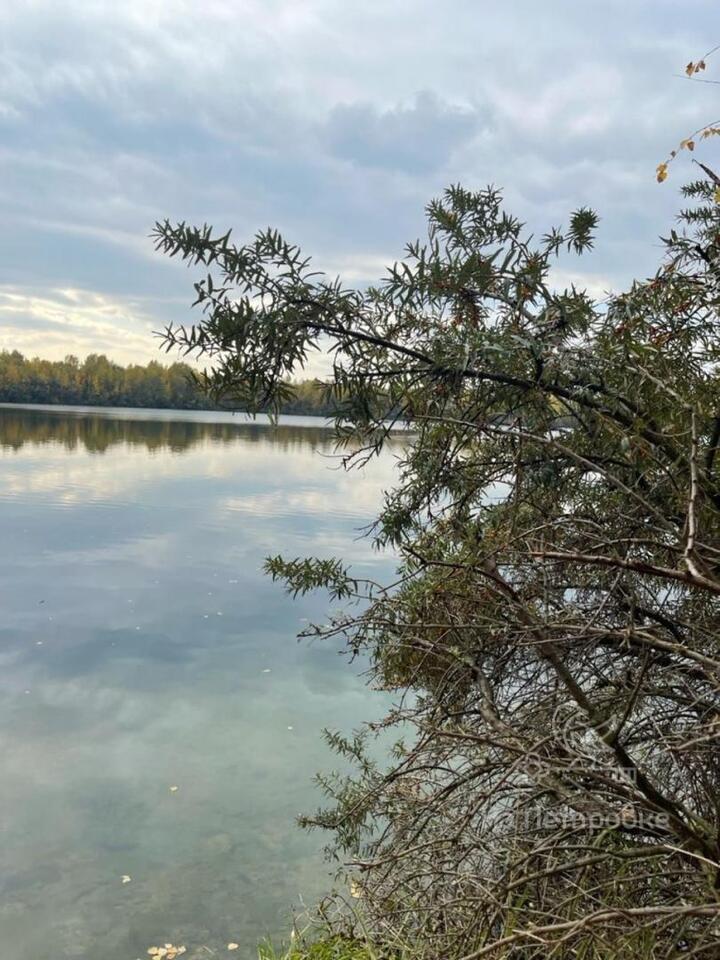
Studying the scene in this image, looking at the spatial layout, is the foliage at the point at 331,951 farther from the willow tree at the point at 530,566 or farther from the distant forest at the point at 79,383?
the distant forest at the point at 79,383

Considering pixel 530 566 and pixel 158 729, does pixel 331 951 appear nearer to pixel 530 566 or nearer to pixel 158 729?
pixel 530 566

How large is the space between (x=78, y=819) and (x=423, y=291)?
19.4 ft

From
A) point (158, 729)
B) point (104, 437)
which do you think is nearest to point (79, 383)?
point (104, 437)

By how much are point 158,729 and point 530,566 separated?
23.6 feet

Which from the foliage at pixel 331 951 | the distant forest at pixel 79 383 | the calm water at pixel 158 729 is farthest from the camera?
the distant forest at pixel 79 383

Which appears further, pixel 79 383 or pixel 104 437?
pixel 79 383

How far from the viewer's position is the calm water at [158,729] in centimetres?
520

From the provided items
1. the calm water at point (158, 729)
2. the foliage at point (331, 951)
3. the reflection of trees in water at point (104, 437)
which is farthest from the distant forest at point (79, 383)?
the foliage at point (331, 951)

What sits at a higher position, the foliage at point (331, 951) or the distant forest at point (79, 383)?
the distant forest at point (79, 383)

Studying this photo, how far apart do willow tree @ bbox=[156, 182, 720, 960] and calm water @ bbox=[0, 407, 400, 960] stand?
0.50m

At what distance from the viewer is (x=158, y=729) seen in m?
7.94

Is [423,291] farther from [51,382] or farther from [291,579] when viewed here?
[51,382]

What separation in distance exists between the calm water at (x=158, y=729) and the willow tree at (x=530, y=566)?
50 cm

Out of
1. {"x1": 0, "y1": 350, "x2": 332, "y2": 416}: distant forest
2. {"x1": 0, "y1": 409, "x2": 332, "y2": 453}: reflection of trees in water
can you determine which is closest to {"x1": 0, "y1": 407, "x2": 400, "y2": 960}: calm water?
{"x1": 0, "y1": 409, "x2": 332, "y2": 453}: reflection of trees in water
